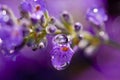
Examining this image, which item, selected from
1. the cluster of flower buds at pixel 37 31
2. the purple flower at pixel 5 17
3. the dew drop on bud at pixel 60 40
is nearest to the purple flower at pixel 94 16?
the cluster of flower buds at pixel 37 31

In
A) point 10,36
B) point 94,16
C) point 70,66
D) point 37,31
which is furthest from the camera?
point 70,66

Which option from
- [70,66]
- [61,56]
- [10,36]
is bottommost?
[70,66]

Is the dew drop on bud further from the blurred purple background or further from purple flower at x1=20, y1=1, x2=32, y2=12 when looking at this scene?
the blurred purple background

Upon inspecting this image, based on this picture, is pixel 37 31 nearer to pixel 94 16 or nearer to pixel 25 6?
pixel 25 6

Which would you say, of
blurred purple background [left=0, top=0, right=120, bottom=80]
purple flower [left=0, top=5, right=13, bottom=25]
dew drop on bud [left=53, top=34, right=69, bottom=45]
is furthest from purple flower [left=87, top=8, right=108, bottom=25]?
blurred purple background [left=0, top=0, right=120, bottom=80]

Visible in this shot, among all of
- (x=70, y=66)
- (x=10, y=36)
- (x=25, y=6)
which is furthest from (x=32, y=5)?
(x=70, y=66)

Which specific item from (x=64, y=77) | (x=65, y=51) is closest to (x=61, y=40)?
(x=65, y=51)

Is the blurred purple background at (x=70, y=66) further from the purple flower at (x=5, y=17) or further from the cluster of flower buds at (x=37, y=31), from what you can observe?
the purple flower at (x=5, y=17)

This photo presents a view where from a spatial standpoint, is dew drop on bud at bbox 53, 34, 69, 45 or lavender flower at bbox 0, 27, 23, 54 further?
dew drop on bud at bbox 53, 34, 69, 45
